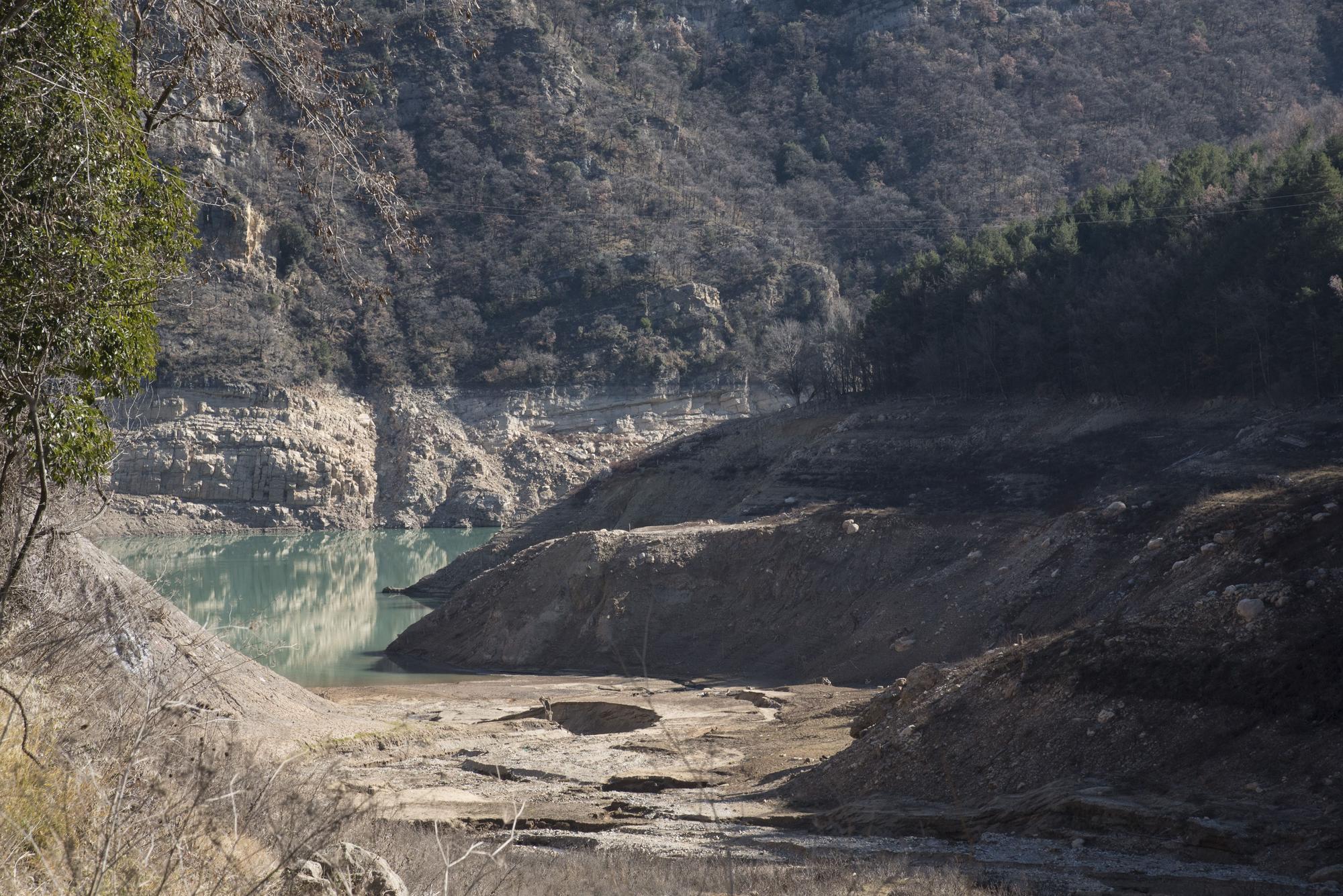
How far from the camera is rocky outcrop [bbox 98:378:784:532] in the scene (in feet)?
224

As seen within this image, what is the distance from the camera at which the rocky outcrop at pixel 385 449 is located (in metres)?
68.2

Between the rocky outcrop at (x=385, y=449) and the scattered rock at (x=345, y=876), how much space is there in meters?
60.9

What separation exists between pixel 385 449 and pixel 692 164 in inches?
1336

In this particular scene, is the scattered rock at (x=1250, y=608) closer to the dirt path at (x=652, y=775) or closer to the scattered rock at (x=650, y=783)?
the dirt path at (x=652, y=775)

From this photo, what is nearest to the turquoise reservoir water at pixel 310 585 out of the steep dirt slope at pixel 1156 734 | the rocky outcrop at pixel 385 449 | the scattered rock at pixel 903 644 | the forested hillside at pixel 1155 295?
the rocky outcrop at pixel 385 449

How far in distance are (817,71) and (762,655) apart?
271 feet

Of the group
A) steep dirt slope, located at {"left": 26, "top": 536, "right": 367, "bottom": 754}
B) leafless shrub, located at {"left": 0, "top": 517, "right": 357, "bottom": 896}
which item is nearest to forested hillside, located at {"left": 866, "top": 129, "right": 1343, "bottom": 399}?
steep dirt slope, located at {"left": 26, "top": 536, "right": 367, "bottom": 754}

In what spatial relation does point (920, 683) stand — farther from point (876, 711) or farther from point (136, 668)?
point (136, 668)

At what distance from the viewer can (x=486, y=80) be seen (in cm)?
8862

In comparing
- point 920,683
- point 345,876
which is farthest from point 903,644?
point 345,876

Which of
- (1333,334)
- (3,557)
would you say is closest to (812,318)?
(1333,334)

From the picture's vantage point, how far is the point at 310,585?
154 ft

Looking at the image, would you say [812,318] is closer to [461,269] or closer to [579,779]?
[461,269]

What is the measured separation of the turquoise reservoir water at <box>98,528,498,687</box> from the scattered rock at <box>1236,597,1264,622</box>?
10373 mm
